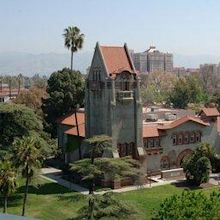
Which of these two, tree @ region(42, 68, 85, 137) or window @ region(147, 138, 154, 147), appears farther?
tree @ region(42, 68, 85, 137)

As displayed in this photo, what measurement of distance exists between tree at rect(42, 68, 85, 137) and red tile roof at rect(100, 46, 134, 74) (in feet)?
49.1

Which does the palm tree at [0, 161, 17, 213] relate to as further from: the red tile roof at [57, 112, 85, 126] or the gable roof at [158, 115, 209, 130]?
the red tile roof at [57, 112, 85, 126]

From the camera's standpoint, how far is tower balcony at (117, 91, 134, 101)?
57875mm

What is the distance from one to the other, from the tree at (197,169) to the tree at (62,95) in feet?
72.7

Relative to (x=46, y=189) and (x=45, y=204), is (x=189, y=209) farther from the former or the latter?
(x=46, y=189)

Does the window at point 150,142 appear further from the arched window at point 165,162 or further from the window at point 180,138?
the window at point 180,138

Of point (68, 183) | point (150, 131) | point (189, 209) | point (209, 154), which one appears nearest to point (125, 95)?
point (150, 131)

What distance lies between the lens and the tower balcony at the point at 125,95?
5788 cm

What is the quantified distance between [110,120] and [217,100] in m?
63.8

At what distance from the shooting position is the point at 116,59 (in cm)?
5959

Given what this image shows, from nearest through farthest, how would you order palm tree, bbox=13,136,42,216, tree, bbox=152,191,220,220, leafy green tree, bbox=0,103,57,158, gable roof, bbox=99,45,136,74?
tree, bbox=152,191,220,220
palm tree, bbox=13,136,42,216
leafy green tree, bbox=0,103,57,158
gable roof, bbox=99,45,136,74

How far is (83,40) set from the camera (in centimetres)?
6431

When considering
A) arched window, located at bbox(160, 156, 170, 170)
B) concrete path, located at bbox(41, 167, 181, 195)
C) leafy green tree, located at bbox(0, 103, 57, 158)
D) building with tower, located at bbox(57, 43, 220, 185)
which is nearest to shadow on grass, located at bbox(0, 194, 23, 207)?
leafy green tree, located at bbox(0, 103, 57, 158)

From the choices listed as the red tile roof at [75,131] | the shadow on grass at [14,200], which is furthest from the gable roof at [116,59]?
the shadow on grass at [14,200]
